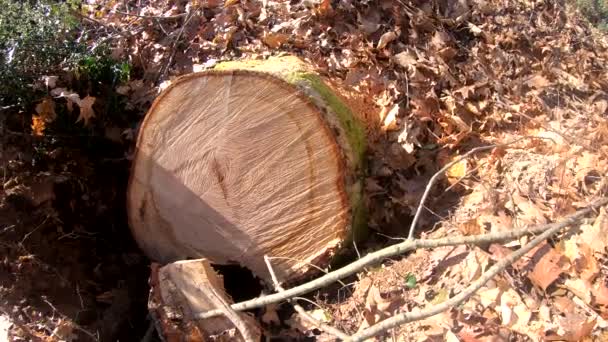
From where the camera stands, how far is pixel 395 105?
2.86m

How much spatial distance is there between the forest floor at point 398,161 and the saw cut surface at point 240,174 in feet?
0.99

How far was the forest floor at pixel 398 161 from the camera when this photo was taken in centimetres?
221

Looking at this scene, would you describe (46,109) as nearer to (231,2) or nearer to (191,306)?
(231,2)

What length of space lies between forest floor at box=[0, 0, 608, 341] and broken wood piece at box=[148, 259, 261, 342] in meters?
0.25

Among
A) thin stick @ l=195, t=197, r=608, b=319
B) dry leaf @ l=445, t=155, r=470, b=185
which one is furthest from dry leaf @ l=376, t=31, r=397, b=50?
thin stick @ l=195, t=197, r=608, b=319

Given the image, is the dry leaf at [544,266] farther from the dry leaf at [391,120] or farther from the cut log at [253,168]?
the dry leaf at [391,120]

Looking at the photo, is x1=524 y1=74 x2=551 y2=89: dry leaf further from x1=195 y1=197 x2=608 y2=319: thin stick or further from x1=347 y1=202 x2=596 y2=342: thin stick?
x1=347 y1=202 x2=596 y2=342: thin stick

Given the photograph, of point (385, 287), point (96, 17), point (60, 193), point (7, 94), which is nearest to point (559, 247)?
point (385, 287)

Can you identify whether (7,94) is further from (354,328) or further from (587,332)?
(587,332)

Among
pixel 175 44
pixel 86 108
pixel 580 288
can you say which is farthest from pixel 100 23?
pixel 580 288

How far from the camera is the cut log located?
2369mm

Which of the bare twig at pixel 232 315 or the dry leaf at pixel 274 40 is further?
the dry leaf at pixel 274 40

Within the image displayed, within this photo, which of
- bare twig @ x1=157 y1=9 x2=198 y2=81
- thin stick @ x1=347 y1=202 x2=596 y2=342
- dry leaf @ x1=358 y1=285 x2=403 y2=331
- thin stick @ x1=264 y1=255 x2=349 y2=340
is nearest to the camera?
thin stick @ x1=347 y1=202 x2=596 y2=342

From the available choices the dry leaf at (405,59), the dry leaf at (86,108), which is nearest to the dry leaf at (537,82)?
the dry leaf at (405,59)
